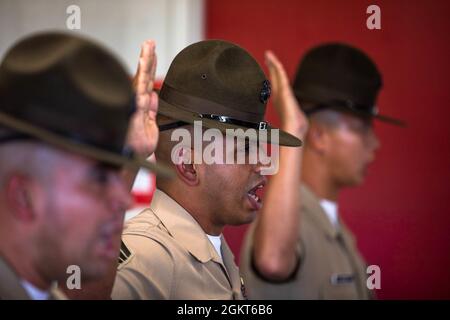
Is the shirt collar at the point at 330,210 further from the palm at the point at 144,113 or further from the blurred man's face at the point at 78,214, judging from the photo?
the blurred man's face at the point at 78,214

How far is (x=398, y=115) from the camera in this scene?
2.29 metres

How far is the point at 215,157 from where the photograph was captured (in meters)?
1.33

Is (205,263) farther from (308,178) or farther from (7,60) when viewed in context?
(308,178)

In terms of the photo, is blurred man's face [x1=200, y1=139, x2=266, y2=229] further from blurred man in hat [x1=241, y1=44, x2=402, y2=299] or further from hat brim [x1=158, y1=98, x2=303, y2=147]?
blurred man in hat [x1=241, y1=44, x2=402, y2=299]

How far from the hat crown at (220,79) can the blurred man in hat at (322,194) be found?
49 cm

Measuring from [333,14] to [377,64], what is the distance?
21 cm

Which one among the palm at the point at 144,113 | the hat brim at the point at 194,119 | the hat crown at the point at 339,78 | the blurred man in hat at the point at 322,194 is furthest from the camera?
the hat crown at the point at 339,78

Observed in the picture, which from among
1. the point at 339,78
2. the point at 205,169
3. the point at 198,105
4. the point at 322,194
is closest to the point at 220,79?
the point at 198,105

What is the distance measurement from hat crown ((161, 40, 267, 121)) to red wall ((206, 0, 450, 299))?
0.98 metres

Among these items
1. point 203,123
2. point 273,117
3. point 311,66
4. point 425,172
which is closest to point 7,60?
point 203,123

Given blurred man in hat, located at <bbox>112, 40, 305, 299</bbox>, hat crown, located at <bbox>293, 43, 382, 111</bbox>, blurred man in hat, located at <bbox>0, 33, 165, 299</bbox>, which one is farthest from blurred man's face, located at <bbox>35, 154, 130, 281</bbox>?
hat crown, located at <bbox>293, 43, 382, 111</bbox>

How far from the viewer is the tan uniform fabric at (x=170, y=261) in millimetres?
1182

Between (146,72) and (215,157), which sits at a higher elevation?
(146,72)

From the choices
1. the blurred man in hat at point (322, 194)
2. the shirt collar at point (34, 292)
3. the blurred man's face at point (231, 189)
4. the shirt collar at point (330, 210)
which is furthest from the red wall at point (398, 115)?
the shirt collar at point (34, 292)
